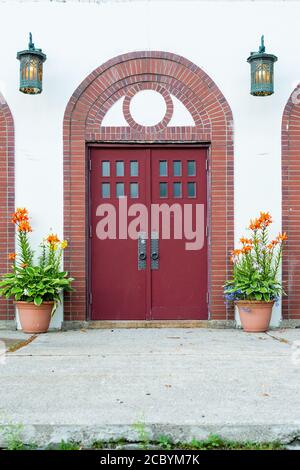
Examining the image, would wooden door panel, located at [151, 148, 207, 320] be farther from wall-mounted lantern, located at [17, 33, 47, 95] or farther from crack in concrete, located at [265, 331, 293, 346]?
wall-mounted lantern, located at [17, 33, 47, 95]

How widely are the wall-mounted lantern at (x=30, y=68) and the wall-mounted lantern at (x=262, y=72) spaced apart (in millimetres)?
2896

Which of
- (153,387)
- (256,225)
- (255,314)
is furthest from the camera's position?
(256,225)

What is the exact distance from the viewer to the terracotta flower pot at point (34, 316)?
27.0 feet

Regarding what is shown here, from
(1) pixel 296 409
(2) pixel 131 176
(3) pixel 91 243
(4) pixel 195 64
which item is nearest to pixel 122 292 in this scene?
(3) pixel 91 243

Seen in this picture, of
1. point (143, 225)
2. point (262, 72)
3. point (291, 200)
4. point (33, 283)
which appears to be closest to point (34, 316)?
point (33, 283)

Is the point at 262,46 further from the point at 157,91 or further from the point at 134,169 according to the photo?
the point at 134,169

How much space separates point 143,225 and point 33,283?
1.79 metres

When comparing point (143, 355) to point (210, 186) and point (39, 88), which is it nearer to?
point (210, 186)

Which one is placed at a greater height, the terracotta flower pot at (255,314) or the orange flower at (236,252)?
the orange flower at (236,252)

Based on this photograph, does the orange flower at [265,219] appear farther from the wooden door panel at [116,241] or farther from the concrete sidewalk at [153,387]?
the wooden door panel at [116,241]

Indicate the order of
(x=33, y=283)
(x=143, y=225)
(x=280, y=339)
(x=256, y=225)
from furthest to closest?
(x=143, y=225)
(x=256, y=225)
(x=33, y=283)
(x=280, y=339)

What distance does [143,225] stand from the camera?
8945mm

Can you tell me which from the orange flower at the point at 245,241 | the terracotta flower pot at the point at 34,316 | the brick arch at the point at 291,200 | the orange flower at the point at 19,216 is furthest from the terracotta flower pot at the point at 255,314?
the orange flower at the point at 19,216

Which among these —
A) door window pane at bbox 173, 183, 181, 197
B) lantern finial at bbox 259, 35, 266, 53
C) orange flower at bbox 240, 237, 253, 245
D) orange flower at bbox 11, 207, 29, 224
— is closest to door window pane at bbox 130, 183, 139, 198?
door window pane at bbox 173, 183, 181, 197
